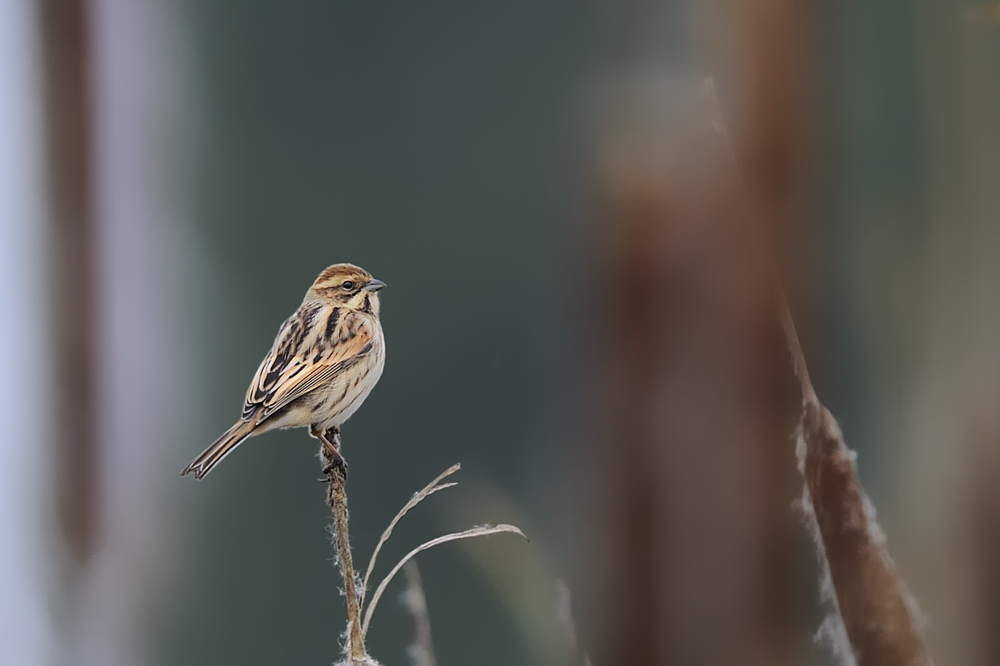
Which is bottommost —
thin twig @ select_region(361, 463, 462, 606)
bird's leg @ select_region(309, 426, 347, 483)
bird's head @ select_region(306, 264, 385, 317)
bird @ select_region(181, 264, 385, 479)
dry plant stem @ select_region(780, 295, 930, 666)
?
dry plant stem @ select_region(780, 295, 930, 666)

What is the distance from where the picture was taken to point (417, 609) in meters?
1.18

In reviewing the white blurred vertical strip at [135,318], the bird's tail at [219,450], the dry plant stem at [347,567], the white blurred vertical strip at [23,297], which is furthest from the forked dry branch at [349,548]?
the white blurred vertical strip at [23,297]

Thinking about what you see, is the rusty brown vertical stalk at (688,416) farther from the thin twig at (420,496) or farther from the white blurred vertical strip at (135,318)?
the white blurred vertical strip at (135,318)

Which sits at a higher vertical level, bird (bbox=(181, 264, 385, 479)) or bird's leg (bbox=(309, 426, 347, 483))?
bird (bbox=(181, 264, 385, 479))

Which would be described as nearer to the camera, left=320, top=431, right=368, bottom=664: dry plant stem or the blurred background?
left=320, top=431, right=368, bottom=664: dry plant stem

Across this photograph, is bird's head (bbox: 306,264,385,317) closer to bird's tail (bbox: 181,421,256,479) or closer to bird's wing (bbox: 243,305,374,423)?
bird's wing (bbox: 243,305,374,423)

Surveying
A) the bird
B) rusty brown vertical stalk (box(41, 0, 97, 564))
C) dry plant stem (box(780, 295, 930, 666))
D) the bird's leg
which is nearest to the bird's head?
the bird

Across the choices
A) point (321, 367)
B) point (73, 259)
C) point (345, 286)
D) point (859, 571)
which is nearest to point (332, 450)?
point (321, 367)

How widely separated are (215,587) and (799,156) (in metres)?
0.96

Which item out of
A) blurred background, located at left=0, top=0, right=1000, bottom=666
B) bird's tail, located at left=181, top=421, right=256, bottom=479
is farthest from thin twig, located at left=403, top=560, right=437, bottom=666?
bird's tail, located at left=181, top=421, right=256, bottom=479

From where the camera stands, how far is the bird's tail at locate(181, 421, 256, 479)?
113 centimetres

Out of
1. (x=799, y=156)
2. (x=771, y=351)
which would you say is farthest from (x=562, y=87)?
(x=771, y=351)

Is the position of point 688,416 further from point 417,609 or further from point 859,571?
point 417,609

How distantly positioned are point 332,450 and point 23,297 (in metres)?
0.45
